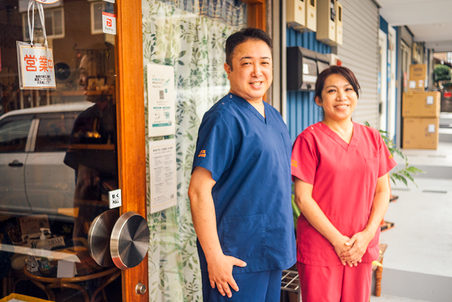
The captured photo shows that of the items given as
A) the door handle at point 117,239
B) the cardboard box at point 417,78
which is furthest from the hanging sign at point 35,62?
the cardboard box at point 417,78

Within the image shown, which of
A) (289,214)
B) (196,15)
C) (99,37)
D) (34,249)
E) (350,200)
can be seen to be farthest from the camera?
(196,15)

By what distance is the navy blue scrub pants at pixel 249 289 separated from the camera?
1400mm

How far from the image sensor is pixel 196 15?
209 cm

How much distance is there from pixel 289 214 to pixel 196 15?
1.16m

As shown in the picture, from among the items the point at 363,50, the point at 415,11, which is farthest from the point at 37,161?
the point at 415,11

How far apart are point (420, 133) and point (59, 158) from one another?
945 centimetres

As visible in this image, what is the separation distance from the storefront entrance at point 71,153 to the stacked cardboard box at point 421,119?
9066 mm

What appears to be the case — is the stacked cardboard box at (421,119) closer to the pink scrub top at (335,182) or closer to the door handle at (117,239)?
the pink scrub top at (335,182)

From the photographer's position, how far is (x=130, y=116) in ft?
5.04

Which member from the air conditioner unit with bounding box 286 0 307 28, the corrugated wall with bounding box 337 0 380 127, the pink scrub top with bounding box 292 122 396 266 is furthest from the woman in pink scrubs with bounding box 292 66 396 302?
the corrugated wall with bounding box 337 0 380 127

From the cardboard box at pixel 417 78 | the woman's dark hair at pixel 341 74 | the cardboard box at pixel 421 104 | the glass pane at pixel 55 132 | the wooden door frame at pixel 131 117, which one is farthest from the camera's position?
the cardboard box at pixel 417 78

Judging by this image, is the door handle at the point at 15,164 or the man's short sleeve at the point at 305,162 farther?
the man's short sleeve at the point at 305,162

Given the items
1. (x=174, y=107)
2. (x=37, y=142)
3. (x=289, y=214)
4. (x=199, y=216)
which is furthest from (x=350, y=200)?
(x=37, y=142)

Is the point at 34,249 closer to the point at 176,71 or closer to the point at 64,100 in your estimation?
the point at 64,100
